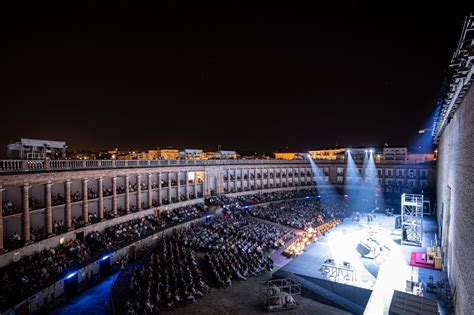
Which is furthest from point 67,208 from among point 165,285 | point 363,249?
point 363,249

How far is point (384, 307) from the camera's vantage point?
2169 cm

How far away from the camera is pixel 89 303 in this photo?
23281 mm

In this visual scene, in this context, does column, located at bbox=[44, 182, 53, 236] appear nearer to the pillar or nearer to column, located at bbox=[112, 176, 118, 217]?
the pillar

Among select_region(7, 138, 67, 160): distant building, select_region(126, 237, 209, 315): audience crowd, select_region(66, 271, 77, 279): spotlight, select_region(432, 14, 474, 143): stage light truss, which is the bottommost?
select_region(126, 237, 209, 315): audience crowd

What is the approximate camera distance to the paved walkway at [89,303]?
71.9ft

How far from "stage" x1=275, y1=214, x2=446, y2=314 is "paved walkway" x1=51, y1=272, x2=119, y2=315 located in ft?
50.5

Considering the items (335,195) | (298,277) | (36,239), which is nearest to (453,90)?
(298,277)

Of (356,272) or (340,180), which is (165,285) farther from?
(340,180)

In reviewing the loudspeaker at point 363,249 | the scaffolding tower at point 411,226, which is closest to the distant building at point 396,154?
the scaffolding tower at point 411,226

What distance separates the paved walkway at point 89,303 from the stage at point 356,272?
50.5 ft

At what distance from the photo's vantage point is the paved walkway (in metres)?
21.9

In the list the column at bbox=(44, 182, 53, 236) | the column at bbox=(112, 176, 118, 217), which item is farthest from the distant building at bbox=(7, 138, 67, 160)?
the column at bbox=(112, 176, 118, 217)

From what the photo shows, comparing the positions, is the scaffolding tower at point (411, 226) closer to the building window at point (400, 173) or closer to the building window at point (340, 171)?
the building window at point (400, 173)

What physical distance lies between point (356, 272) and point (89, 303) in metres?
24.0
